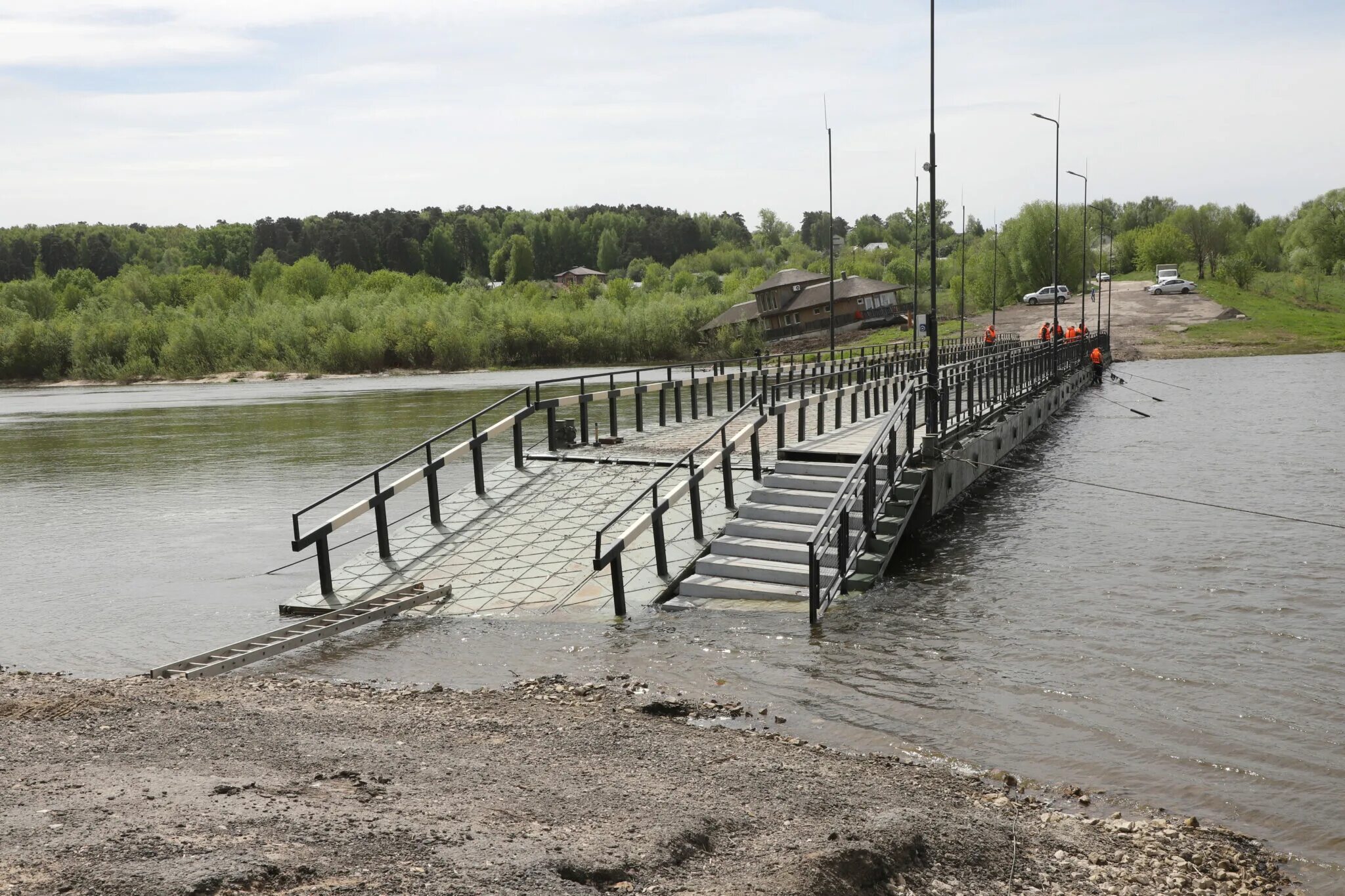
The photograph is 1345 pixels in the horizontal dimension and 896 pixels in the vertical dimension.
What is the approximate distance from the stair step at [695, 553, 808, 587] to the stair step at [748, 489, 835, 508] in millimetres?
1444

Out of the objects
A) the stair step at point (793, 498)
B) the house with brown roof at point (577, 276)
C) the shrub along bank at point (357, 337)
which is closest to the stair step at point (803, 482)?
the stair step at point (793, 498)

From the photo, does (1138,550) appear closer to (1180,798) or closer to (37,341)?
(1180,798)

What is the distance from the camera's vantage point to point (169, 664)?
12.3m

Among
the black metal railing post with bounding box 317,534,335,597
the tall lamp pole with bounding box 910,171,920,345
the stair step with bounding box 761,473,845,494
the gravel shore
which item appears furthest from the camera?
the tall lamp pole with bounding box 910,171,920,345

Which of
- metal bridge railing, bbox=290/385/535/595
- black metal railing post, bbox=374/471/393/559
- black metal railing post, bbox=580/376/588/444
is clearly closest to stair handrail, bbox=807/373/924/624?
metal bridge railing, bbox=290/385/535/595

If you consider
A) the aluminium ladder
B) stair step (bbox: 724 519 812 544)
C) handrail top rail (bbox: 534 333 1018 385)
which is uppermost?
handrail top rail (bbox: 534 333 1018 385)

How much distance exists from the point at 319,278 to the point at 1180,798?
151191 millimetres

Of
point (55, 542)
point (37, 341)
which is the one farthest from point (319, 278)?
point (55, 542)

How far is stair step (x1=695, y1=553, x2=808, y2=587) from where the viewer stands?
15086mm

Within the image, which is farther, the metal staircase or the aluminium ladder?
the metal staircase

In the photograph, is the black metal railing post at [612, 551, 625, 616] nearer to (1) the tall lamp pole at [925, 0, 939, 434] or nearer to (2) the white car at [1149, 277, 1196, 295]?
(1) the tall lamp pole at [925, 0, 939, 434]

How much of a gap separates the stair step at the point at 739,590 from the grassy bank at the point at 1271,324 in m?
75.1

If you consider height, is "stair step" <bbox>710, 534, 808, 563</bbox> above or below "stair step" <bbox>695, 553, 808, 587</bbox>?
above

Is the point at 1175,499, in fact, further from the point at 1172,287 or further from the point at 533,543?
the point at 1172,287
